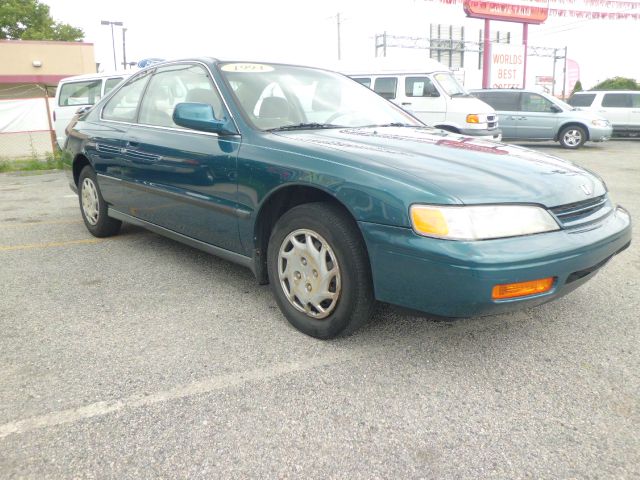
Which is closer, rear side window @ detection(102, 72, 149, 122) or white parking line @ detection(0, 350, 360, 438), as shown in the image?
white parking line @ detection(0, 350, 360, 438)

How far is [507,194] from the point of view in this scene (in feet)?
7.92

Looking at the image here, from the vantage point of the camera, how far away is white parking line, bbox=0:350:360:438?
216cm

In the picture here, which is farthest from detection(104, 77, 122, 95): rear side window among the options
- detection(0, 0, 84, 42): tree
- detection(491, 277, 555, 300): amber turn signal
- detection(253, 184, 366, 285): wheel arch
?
detection(0, 0, 84, 42): tree

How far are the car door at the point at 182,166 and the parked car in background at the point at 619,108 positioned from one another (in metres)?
15.9

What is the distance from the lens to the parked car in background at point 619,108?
17125mm

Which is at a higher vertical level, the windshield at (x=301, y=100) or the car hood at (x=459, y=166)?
the windshield at (x=301, y=100)

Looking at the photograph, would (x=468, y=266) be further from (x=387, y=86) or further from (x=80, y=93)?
(x=80, y=93)

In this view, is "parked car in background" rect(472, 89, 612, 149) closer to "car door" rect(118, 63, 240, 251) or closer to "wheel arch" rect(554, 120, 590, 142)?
"wheel arch" rect(554, 120, 590, 142)

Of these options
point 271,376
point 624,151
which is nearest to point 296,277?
point 271,376

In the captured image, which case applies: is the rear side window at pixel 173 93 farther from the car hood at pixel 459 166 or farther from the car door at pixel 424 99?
the car door at pixel 424 99

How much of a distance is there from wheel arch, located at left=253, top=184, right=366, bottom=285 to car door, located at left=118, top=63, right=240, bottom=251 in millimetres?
183

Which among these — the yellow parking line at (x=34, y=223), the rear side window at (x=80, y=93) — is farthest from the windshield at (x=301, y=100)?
the rear side window at (x=80, y=93)

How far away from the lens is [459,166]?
2627 millimetres

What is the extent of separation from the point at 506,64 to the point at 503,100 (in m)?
14.9
